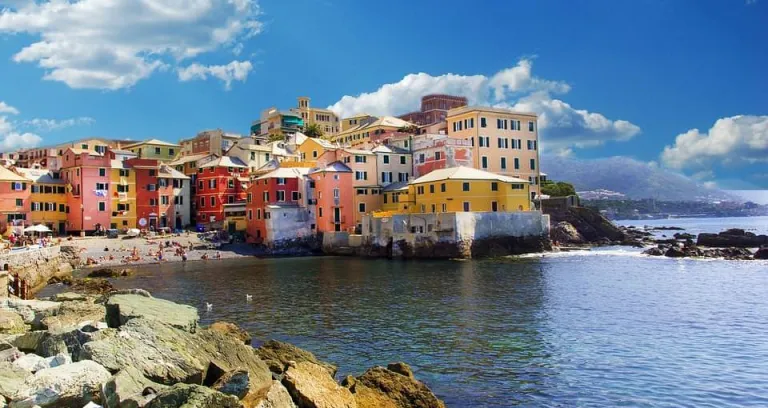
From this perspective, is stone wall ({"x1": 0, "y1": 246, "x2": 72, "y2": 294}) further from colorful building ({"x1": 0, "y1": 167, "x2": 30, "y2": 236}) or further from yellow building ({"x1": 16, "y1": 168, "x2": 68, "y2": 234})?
yellow building ({"x1": 16, "y1": 168, "x2": 68, "y2": 234})

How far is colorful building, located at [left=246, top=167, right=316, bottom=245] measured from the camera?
2975 inches

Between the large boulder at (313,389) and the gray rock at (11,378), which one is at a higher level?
the gray rock at (11,378)

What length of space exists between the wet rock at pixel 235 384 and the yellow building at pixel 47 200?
246ft

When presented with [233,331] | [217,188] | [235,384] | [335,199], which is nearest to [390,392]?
[235,384]

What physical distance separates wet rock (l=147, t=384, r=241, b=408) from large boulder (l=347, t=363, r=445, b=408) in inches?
166

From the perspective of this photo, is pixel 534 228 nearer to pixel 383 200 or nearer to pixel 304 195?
pixel 383 200

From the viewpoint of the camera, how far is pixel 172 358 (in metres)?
14.3

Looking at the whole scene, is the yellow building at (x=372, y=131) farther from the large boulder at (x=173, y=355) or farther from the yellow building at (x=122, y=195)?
the large boulder at (x=173, y=355)

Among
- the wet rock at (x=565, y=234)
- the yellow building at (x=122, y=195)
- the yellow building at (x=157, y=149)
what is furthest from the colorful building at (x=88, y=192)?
the wet rock at (x=565, y=234)

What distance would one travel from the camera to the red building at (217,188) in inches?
3492

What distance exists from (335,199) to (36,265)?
36.4 meters

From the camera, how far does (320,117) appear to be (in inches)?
6117

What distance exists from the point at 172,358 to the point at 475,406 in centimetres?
850

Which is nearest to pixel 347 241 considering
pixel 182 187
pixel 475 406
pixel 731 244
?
pixel 182 187
